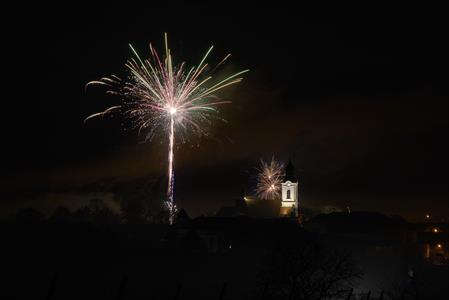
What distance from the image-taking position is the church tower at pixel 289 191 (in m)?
121

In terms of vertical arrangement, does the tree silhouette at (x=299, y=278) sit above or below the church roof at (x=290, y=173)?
below

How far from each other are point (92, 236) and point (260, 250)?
64.4ft

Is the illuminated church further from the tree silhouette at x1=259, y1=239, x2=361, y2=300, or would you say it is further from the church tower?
the tree silhouette at x1=259, y1=239, x2=361, y2=300

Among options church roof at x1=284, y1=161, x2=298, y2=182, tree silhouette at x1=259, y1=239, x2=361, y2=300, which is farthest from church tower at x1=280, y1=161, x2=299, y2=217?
tree silhouette at x1=259, y1=239, x2=361, y2=300

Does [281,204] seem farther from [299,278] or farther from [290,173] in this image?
[299,278]

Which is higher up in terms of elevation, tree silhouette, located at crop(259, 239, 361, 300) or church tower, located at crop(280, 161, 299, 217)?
church tower, located at crop(280, 161, 299, 217)

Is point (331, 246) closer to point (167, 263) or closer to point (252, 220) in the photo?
point (252, 220)

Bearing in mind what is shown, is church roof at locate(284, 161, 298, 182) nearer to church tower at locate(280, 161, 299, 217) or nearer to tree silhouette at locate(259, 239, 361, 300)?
church tower at locate(280, 161, 299, 217)

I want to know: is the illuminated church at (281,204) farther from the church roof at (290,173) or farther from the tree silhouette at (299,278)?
the tree silhouette at (299,278)

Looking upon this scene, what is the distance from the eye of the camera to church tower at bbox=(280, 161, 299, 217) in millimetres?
120938

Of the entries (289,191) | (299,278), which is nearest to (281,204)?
(289,191)

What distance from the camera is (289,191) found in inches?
4801


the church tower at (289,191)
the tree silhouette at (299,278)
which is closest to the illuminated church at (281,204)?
the church tower at (289,191)

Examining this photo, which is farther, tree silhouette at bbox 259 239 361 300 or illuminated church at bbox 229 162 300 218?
illuminated church at bbox 229 162 300 218
